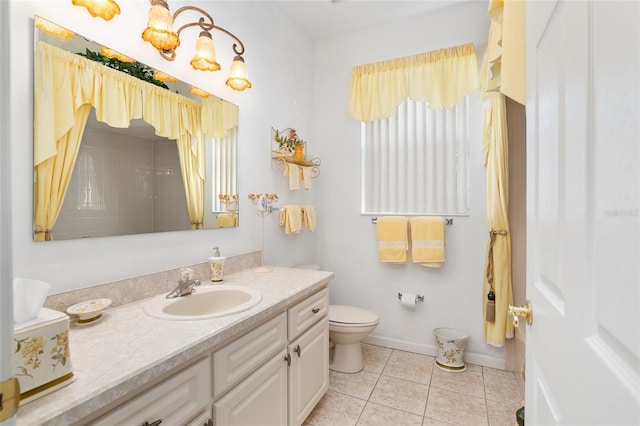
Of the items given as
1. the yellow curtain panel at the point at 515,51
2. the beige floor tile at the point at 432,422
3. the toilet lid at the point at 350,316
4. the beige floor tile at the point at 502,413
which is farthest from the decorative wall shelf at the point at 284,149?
the beige floor tile at the point at 502,413

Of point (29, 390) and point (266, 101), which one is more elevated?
point (266, 101)

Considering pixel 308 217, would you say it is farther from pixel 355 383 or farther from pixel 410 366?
pixel 410 366

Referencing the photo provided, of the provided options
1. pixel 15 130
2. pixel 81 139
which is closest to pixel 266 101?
pixel 81 139

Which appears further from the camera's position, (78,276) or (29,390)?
(78,276)

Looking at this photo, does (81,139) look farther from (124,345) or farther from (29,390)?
(29,390)

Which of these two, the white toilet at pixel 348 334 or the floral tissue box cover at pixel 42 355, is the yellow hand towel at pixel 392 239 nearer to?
the white toilet at pixel 348 334

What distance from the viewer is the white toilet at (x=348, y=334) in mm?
2176

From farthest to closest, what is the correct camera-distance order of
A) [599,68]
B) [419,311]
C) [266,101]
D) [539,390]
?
[419,311] → [266,101] → [539,390] → [599,68]

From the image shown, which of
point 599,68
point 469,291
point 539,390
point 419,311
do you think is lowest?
point 419,311

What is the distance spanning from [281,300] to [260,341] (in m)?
0.19

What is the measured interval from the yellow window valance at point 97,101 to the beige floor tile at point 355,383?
171 centimetres

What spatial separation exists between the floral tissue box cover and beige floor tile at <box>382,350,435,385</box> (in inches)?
83.2

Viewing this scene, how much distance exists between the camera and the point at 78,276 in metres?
1.19

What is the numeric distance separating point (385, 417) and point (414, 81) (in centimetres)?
253
